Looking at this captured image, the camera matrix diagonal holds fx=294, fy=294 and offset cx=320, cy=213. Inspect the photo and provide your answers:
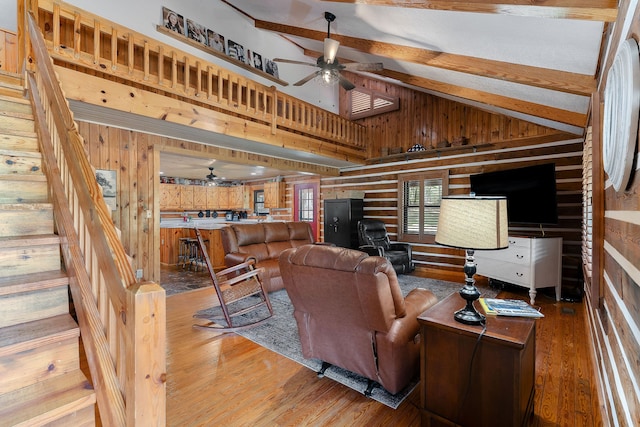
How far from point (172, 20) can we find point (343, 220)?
194 inches

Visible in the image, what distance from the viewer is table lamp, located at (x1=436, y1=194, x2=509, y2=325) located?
1493 mm

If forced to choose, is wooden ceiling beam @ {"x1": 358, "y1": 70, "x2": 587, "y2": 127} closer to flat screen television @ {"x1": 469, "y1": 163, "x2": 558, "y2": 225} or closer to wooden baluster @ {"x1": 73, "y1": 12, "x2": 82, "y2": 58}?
flat screen television @ {"x1": 469, "y1": 163, "x2": 558, "y2": 225}

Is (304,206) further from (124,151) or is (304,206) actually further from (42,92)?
(42,92)

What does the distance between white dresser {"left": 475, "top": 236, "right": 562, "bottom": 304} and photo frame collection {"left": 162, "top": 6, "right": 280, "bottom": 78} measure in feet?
17.5

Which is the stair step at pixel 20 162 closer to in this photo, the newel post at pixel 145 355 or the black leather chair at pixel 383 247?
the newel post at pixel 145 355

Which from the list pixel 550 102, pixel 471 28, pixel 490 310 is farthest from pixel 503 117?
pixel 490 310

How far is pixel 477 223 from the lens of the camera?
59.4 inches

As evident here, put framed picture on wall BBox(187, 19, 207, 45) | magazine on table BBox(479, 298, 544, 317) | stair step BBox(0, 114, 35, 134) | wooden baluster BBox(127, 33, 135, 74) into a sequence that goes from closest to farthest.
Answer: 1. magazine on table BBox(479, 298, 544, 317)
2. stair step BBox(0, 114, 35, 134)
3. wooden baluster BBox(127, 33, 135, 74)
4. framed picture on wall BBox(187, 19, 207, 45)

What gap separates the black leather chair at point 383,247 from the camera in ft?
18.1

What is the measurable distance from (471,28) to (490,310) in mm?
2292

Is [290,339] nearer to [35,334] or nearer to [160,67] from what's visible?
[35,334]

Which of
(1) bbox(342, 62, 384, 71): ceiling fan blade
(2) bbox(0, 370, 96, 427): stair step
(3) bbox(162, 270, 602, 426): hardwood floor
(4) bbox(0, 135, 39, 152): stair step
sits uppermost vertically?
(1) bbox(342, 62, 384, 71): ceiling fan blade

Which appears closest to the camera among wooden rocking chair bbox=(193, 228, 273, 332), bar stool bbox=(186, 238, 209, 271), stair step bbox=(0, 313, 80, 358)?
stair step bbox=(0, 313, 80, 358)

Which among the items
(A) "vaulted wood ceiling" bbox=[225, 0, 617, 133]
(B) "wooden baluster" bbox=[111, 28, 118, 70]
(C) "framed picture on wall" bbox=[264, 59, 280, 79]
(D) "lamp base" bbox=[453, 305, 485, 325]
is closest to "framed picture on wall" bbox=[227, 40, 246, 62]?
(C) "framed picture on wall" bbox=[264, 59, 280, 79]
